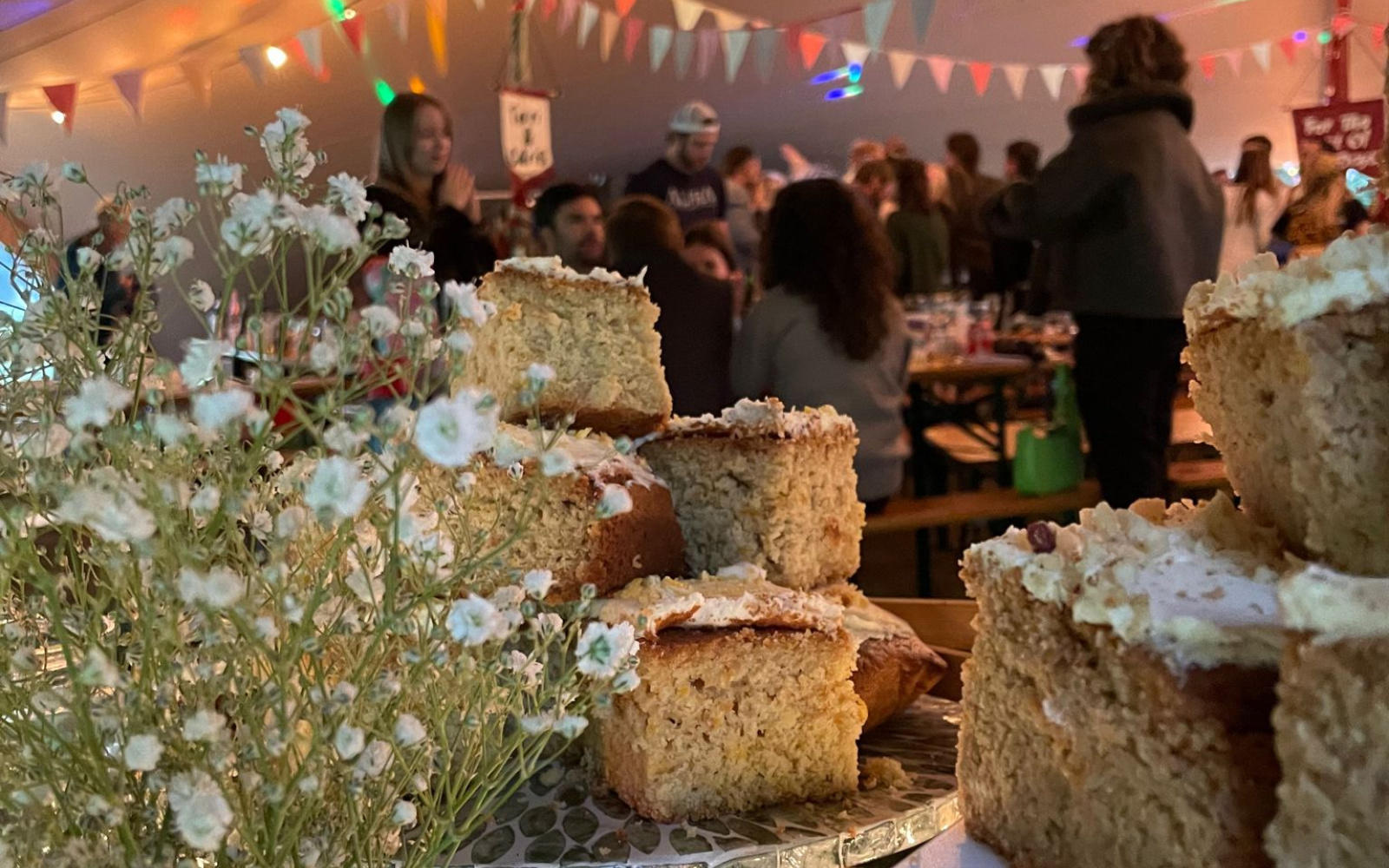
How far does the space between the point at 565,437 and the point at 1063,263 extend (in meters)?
2.19

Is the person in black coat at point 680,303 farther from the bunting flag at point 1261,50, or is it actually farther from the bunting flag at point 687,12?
the bunting flag at point 1261,50

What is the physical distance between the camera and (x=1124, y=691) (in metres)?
0.79

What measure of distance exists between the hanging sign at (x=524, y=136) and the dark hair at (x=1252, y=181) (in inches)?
125

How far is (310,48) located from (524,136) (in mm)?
1059

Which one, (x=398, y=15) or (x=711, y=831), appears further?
(x=398, y=15)

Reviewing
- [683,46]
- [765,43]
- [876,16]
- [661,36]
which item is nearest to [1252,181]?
[876,16]

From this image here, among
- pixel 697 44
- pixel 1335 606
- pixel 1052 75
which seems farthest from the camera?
pixel 1052 75

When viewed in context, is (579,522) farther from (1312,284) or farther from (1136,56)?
(1136,56)

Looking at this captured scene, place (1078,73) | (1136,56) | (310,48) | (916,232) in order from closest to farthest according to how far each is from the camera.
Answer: (1136,56) < (310,48) < (916,232) < (1078,73)

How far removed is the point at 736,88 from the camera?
759 centimetres

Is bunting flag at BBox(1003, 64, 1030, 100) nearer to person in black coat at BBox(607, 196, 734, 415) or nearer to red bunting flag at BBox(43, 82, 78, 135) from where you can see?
person in black coat at BBox(607, 196, 734, 415)

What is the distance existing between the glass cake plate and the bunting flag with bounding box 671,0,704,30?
174 inches

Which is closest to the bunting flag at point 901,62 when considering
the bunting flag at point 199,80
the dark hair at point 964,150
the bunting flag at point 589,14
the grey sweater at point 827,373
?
the dark hair at point 964,150

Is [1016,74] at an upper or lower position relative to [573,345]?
upper
